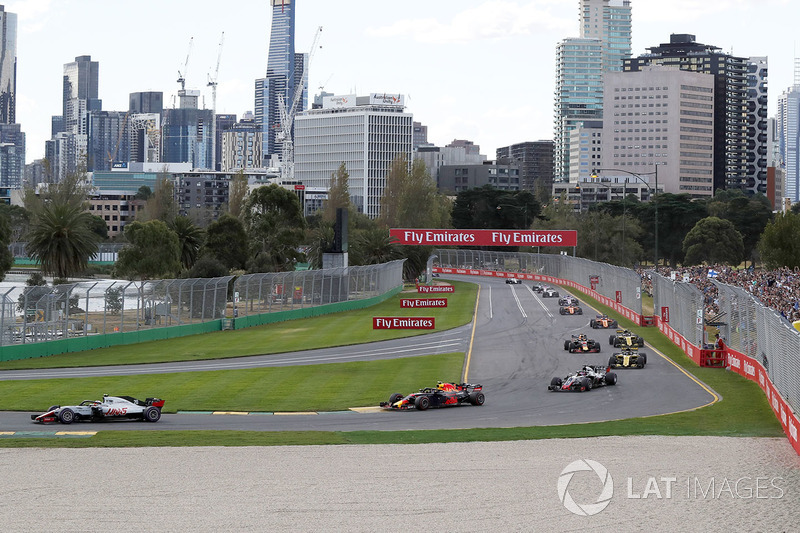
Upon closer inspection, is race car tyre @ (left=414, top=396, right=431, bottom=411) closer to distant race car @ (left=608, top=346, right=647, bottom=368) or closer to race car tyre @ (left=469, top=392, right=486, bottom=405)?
race car tyre @ (left=469, top=392, right=486, bottom=405)

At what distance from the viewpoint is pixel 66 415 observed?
30969 mm

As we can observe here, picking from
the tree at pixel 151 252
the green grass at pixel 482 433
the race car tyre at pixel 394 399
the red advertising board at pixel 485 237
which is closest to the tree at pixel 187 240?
the tree at pixel 151 252

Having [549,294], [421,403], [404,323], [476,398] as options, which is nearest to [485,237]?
[549,294]

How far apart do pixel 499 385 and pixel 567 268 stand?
76938mm

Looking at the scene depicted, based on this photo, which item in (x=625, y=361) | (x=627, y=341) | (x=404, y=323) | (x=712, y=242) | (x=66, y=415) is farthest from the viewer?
(x=712, y=242)

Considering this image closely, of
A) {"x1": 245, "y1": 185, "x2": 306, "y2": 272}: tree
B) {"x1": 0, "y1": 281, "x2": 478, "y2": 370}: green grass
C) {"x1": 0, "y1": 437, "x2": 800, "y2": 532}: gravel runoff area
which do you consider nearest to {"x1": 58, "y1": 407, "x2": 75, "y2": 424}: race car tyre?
{"x1": 0, "y1": 437, "x2": 800, "y2": 532}: gravel runoff area

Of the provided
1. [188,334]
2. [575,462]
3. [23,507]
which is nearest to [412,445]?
[575,462]

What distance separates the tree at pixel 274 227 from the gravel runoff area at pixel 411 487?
8842 centimetres

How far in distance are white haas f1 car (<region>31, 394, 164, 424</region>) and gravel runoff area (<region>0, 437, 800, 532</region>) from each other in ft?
16.0

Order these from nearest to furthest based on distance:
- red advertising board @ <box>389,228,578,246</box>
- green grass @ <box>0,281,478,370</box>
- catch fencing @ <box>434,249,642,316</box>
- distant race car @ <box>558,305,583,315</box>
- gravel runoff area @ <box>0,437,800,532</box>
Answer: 1. gravel runoff area @ <box>0,437,800,532</box>
2. green grass @ <box>0,281,478,370</box>
3. catch fencing @ <box>434,249,642,316</box>
4. distant race car @ <box>558,305,583,315</box>
5. red advertising board @ <box>389,228,578,246</box>

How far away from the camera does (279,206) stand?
11519 cm

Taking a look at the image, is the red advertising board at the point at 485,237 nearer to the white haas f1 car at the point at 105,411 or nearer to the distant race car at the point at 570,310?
the distant race car at the point at 570,310

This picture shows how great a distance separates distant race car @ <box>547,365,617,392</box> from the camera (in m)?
38.4

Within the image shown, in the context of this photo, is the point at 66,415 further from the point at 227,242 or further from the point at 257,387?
the point at 227,242
